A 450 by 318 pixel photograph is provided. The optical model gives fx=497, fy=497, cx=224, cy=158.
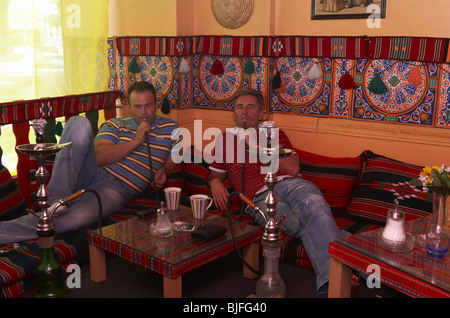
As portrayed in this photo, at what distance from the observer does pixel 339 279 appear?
2.05 meters

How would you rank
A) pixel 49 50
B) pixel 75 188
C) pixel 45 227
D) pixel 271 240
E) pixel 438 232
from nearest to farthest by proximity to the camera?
pixel 271 240
pixel 438 232
pixel 45 227
pixel 75 188
pixel 49 50

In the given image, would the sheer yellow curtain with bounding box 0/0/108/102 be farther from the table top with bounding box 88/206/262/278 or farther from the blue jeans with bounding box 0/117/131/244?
the table top with bounding box 88/206/262/278

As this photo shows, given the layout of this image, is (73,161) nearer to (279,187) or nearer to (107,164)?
(107,164)

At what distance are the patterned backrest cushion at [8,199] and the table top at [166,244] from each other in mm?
577

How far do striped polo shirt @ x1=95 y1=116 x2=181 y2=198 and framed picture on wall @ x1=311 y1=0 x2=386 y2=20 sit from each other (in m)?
1.24

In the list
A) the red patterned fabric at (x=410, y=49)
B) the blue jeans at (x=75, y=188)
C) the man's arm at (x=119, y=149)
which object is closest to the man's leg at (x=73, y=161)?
the blue jeans at (x=75, y=188)

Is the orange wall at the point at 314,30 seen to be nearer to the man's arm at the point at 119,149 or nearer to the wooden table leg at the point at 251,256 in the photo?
the man's arm at the point at 119,149

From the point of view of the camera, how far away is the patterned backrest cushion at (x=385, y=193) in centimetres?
271

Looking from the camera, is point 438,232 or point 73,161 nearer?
point 438,232

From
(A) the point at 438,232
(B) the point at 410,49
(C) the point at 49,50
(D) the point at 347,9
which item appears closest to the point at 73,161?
(C) the point at 49,50

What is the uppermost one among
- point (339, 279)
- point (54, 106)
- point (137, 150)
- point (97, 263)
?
point (54, 106)

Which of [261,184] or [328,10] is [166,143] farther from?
[328,10]

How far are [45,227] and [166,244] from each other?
0.52 metres

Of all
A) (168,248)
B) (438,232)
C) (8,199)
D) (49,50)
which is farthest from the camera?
(49,50)
